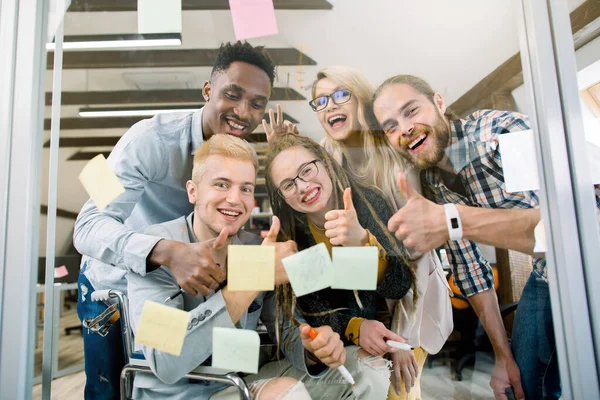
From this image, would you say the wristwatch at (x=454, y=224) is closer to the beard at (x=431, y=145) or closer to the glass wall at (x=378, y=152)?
the glass wall at (x=378, y=152)

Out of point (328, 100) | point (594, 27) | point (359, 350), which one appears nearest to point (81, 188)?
point (328, 100)

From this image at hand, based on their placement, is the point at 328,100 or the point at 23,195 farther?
the point at 328,100

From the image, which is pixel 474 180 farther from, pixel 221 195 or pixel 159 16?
pixel 159 16

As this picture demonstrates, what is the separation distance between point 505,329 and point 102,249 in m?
1.25

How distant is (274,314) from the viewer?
3.61ft

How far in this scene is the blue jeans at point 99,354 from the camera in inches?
44.5

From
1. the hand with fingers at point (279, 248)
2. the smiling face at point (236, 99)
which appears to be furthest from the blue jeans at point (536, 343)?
the smiling face at point (236, 99)

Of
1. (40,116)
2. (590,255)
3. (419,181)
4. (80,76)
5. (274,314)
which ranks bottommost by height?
(274,314)

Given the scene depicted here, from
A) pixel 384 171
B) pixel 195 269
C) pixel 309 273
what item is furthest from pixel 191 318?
pixel 384 171

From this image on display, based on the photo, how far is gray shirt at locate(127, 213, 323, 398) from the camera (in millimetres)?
1052

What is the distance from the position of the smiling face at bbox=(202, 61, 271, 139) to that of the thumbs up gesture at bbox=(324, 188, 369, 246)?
1.24ft

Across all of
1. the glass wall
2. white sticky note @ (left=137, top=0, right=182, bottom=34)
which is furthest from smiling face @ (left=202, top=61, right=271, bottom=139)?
white sticky note @ (left=137, top=0, right=182, bottom=34)

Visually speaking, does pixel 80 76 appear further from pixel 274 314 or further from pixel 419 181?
pixel 419 181

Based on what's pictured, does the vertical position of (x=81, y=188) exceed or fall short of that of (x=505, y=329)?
it exceeds it
